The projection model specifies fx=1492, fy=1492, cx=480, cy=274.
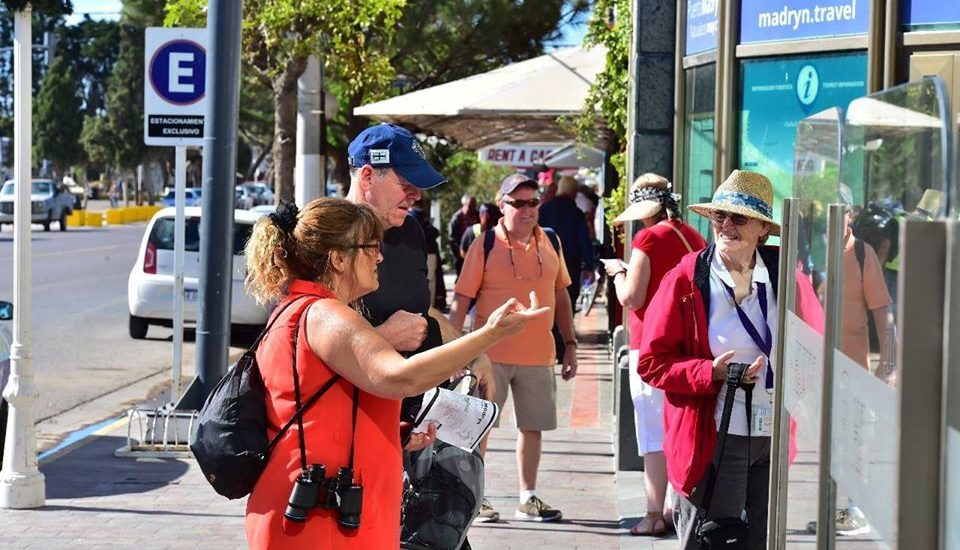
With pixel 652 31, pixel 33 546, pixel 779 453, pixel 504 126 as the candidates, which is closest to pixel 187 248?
pixel 504 126

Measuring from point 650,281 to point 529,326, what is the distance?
A: 0.83 metres

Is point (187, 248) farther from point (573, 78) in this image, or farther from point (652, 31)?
point (652, 31)

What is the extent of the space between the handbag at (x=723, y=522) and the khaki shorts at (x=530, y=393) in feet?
8.90

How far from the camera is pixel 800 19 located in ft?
25.7

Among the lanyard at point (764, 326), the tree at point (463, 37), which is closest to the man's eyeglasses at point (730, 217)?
the lanyard at point (764, 326)

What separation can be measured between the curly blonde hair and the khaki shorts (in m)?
3.88

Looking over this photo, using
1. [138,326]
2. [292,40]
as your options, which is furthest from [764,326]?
[138,326]

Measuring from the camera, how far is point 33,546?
6.73m

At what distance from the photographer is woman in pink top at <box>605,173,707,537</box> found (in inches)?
276

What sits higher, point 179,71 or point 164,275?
point 179,71

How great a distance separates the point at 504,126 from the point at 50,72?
3402 inches

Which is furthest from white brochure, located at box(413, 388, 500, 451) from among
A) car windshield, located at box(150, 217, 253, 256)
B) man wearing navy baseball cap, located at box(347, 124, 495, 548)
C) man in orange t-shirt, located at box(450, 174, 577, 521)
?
car windshield, located at box(150, 217, 253, 256)

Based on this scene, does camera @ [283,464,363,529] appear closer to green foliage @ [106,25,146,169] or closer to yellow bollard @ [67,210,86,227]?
yellow bollard @ [67,210,86,227]

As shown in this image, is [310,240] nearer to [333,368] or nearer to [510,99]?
[333,368]
